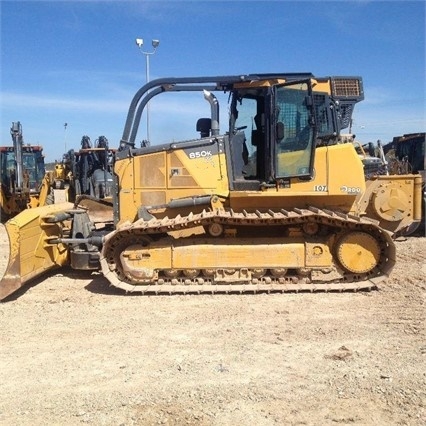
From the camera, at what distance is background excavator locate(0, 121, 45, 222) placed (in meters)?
15.6

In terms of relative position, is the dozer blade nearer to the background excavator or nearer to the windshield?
the windshield

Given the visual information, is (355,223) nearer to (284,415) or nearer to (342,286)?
(342,286)

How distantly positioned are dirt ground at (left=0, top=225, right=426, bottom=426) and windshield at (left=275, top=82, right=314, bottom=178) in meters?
1.77

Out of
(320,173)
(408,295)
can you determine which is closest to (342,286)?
(408,295)

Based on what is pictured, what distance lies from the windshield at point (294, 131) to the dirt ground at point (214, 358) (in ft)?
5.80

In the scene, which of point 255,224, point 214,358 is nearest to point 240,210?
point 255,224

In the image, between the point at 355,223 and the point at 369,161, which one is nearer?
the point at 355,223

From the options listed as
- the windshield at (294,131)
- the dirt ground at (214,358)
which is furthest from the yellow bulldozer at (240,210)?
the dirt ground at (214,358)

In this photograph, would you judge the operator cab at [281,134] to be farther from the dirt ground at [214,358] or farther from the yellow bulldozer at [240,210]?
the dirt ground at [214,358]

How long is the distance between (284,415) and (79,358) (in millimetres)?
2057

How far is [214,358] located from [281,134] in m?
3.44

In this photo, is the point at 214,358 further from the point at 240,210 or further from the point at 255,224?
the point at 240,210

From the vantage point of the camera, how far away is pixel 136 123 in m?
7.49

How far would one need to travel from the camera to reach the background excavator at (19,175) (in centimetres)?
1555
